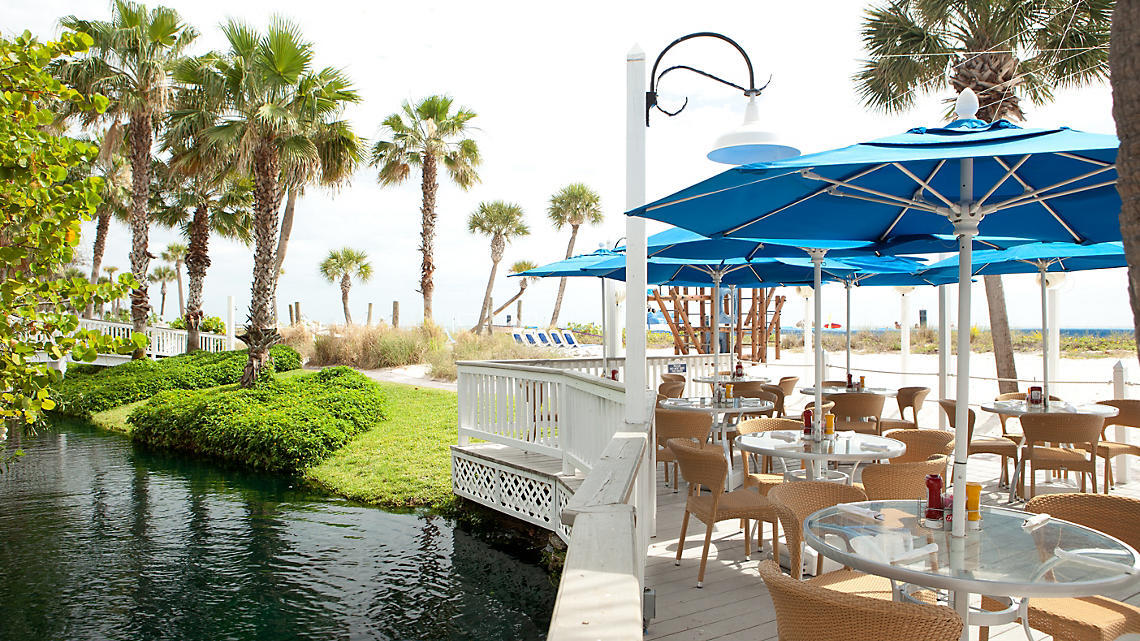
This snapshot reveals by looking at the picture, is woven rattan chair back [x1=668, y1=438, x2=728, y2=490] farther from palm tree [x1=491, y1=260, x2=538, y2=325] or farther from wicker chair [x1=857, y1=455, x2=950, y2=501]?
palm tree [x1=491, y1=260, x2=538, y2=325]

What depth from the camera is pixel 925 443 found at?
16.1ft

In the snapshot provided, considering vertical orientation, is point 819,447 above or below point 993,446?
above

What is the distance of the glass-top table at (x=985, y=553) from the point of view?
2242 millimetres

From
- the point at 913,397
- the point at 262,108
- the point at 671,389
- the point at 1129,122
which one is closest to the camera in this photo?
the point at 1129,122

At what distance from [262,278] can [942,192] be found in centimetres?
1559

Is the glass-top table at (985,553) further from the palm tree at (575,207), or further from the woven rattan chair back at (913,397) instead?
the palm tree at (575,207)

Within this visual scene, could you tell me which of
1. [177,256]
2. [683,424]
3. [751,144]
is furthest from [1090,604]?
[177,256]

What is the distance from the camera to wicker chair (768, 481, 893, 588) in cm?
298

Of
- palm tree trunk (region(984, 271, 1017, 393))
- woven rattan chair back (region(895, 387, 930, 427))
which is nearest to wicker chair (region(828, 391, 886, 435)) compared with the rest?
woven rattan chair back (region(895, 387, 930, 427))

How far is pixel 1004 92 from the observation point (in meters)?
10.7

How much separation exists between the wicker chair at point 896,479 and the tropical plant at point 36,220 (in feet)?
11.9

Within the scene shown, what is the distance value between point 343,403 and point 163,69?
35.7ft

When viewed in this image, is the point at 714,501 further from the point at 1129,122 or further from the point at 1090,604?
the point at 1129,122

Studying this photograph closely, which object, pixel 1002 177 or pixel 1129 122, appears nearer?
pixel 1129 122
